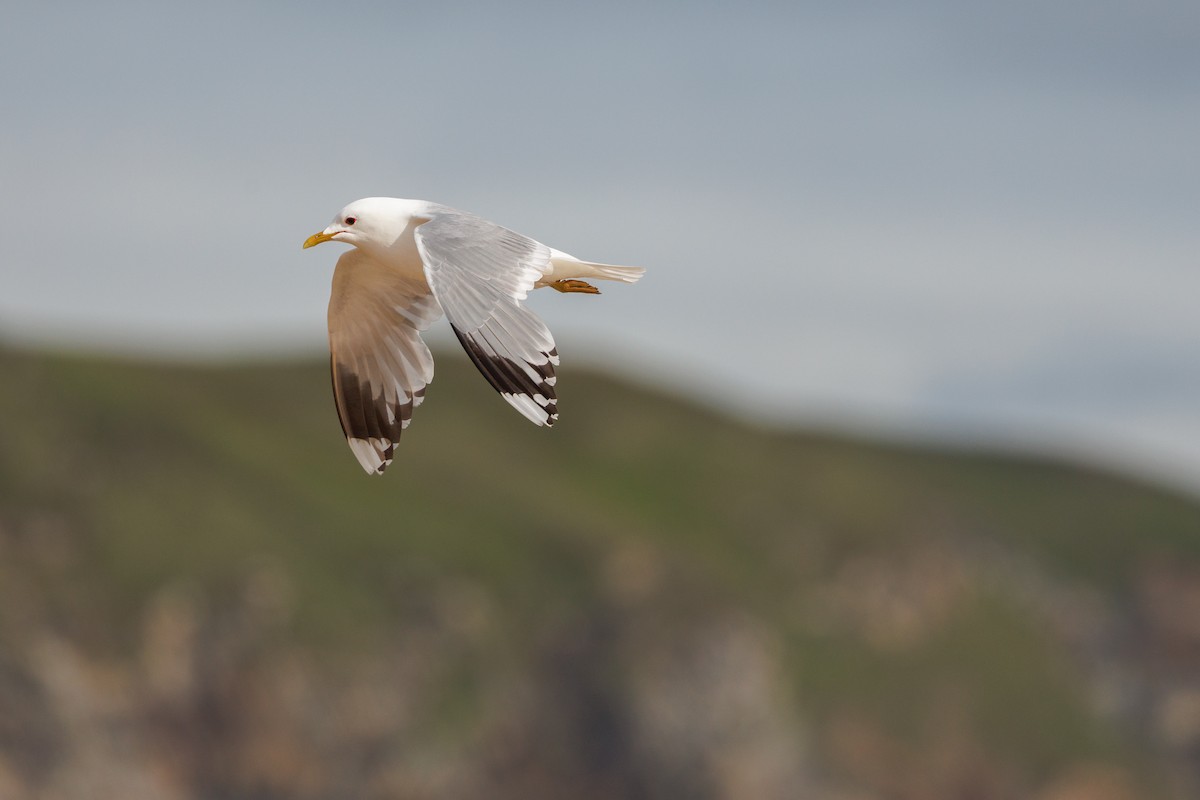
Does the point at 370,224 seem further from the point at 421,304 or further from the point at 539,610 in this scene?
the point at 539,610

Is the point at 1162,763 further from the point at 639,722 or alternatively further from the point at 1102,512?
the point at 639,722

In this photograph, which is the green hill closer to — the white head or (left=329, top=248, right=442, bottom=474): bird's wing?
(left=329, top=248, right=442, bottom=474): bird's wing

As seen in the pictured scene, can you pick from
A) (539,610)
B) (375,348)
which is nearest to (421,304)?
(375,348)

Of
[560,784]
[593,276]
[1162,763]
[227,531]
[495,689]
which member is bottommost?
[1162,763]

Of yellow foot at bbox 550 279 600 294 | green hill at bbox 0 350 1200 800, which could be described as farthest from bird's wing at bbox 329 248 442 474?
green hill at bbox 0 350 1200 800

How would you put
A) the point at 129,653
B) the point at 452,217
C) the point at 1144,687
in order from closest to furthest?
the point at 452,217 → the point at 129,653 → the point at 1144,687

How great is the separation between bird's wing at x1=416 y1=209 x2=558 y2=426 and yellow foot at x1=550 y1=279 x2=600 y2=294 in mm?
2117

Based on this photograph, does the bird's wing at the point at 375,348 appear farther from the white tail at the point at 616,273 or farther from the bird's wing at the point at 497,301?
the bird's wing at the point at 497,301

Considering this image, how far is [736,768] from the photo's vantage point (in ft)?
512

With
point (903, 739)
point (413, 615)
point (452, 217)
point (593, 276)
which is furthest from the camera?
point (903, 739)

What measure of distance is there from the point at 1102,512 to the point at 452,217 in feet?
612

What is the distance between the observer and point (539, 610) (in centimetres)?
15250

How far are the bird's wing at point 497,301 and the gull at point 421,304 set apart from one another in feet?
0.03

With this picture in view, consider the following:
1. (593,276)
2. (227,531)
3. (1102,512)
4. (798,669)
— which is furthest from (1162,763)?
(593,276)
